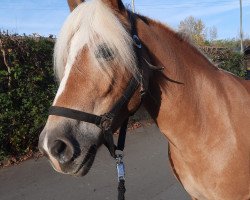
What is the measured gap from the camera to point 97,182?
5551 millimetres

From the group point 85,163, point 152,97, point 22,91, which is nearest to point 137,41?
point 152,97

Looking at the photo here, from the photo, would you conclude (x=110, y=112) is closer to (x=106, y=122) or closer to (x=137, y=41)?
(x=106, y=122)

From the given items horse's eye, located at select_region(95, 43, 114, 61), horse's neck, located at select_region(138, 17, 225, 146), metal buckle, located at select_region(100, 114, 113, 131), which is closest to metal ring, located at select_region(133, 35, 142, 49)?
horse's neck, located at select_region(138, 17, 225, 146)

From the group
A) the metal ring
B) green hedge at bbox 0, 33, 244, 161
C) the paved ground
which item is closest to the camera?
the metal ring

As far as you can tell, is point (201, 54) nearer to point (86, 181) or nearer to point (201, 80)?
point (201, 80)

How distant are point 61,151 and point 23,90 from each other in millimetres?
4967

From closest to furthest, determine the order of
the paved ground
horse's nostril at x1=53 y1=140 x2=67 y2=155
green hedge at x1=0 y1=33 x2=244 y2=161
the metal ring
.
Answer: horse's nostril at x1=53 y1=140 x2=67 y2=155
the metal ring
the paved ground
green hedge at x1=0 y1=33 x2=244 y2=161

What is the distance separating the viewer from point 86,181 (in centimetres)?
559

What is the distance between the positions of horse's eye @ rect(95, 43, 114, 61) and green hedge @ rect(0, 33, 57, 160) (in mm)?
4593

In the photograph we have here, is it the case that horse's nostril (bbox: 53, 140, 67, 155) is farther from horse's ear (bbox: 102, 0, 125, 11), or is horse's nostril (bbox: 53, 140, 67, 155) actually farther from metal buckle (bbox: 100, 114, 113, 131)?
horse's ear (bbox: 102, 0, 125, 11)

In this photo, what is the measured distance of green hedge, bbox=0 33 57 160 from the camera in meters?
A: 6.39

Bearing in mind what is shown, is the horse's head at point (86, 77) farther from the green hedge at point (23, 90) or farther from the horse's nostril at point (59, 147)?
the green hedge at point (23, 90)

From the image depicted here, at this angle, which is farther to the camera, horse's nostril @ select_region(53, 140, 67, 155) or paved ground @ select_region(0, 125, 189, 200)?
paved ground @ select_region(0, 125, 189, 200)

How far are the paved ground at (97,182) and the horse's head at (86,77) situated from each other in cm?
287
